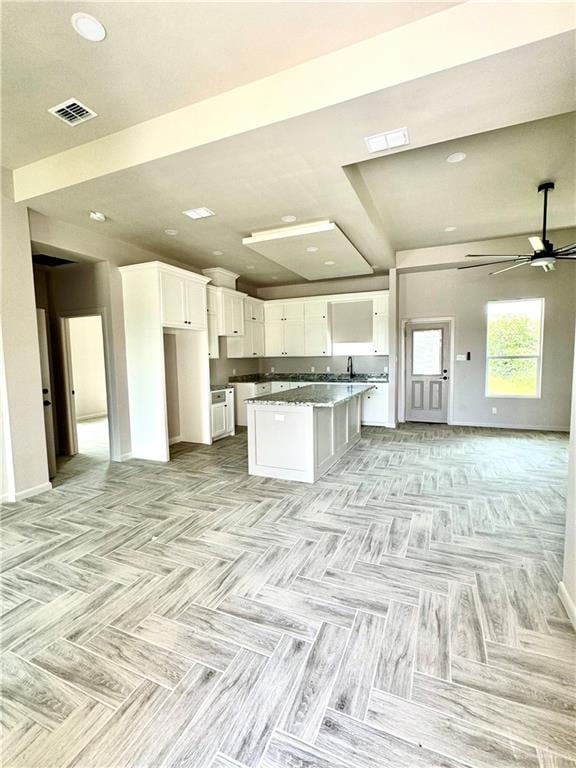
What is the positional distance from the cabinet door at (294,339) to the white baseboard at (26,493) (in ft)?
16.6

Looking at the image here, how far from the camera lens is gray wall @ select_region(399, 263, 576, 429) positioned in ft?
19.1

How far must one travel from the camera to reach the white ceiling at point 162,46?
186 cm

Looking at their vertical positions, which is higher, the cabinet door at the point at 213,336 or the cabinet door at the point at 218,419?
the cabinet door at the point at 213,336

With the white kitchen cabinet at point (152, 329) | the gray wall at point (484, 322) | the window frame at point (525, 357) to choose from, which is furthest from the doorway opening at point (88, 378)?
the window frame at point (525, 357)

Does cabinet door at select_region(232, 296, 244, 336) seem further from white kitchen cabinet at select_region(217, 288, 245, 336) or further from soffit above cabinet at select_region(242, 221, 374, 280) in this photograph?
soffit above cabinet at select_region(242, 221, 374, 280)

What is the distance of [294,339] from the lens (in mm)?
7629

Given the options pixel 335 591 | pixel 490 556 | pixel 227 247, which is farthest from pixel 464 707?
pixel 227 247

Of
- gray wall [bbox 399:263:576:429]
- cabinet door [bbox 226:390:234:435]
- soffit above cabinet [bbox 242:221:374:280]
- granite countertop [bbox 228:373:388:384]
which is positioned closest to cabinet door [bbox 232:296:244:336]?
granite countertop [bbox 228:373:388:384]

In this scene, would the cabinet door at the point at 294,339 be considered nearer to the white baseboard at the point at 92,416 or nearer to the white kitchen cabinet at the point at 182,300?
the white kitchen cabinet at the point at 182,300

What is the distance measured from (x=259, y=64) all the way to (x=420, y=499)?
373 cm

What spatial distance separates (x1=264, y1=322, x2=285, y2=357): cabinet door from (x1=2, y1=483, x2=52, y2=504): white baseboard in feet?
16.4

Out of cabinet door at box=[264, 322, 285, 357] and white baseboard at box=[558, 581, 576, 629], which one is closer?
white baseboard at box=[558, 581, 576, 629]

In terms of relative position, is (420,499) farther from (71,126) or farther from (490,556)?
(71,126)

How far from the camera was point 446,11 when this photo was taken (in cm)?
189
